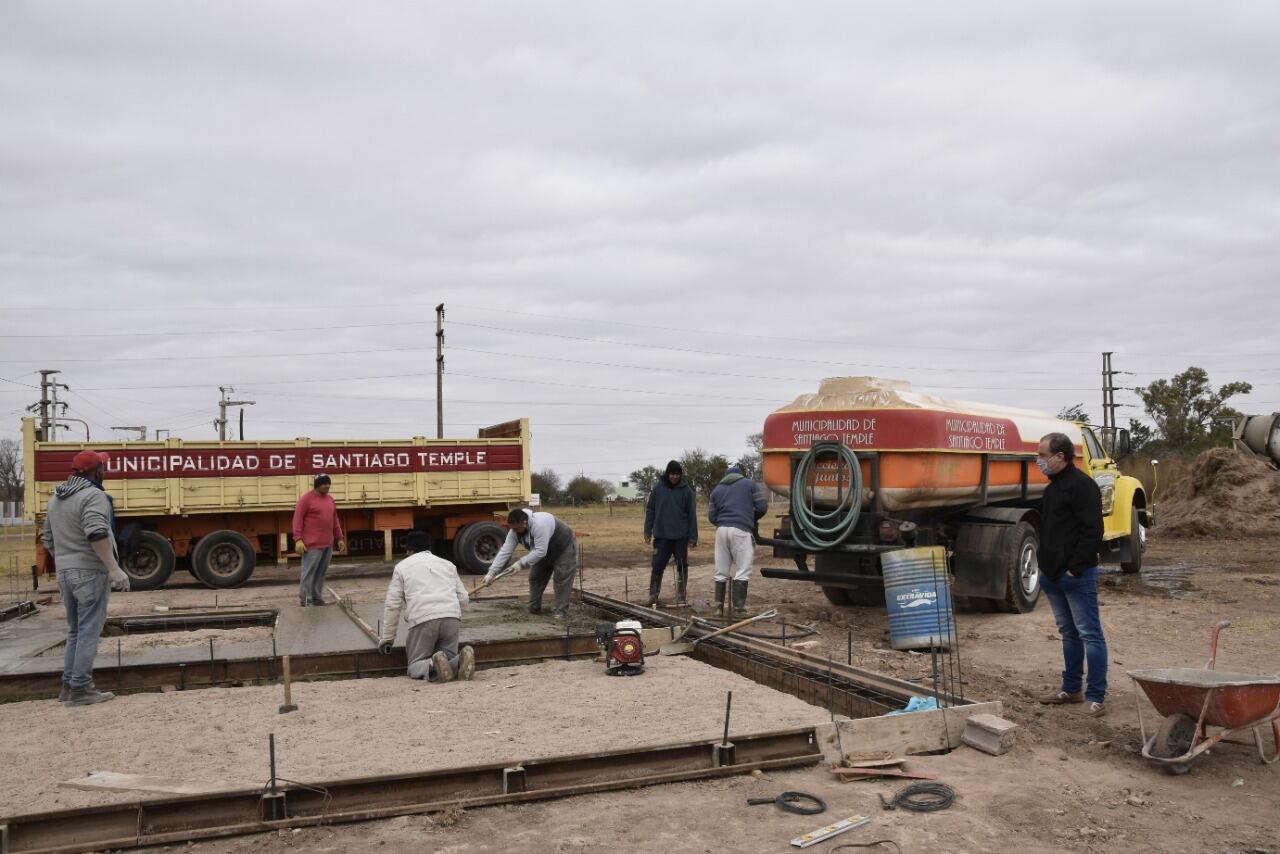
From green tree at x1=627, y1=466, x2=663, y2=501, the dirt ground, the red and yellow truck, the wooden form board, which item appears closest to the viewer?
the dirt ground

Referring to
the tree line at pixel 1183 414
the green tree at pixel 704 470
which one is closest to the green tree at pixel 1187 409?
the tree line at pixel 1183 414

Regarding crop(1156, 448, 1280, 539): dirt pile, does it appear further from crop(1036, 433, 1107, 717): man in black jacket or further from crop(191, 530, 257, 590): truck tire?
crop(191, 530, 257, 590): truck tire

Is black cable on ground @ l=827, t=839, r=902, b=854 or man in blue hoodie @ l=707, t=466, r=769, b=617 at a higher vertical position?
man in blue hoodie @ l=707, t=466, r=769, b=617

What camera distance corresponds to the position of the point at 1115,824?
15.2 ft

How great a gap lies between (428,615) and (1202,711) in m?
5.14

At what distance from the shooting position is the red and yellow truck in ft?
50.4

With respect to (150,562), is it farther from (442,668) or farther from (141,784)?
(141,784)

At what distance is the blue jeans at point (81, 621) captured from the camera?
22.6ft

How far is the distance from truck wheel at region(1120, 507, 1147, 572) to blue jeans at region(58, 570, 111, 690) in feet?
42.0

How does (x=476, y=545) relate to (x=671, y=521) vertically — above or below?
below

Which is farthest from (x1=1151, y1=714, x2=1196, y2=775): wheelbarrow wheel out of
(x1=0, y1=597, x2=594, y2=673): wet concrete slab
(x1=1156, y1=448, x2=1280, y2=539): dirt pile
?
(x1=1156, y1=448, x2=1280, y2=539): dirt pile

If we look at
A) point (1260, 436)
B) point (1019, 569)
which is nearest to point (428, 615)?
point (1019, 569)

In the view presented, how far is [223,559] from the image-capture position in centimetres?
1597

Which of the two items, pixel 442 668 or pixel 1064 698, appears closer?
pixel 1064 698
